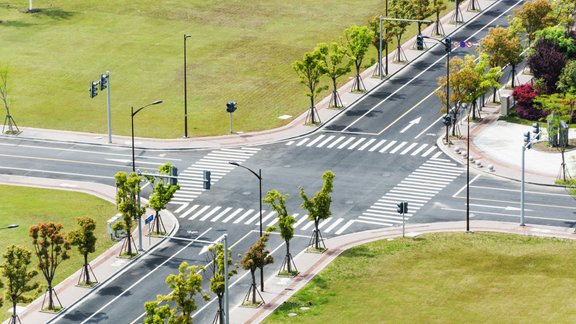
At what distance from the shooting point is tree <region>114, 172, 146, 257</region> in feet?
453

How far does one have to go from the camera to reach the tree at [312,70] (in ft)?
573

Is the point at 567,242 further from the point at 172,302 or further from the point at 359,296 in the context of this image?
the point at 172,302

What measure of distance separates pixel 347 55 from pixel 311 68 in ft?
35.8

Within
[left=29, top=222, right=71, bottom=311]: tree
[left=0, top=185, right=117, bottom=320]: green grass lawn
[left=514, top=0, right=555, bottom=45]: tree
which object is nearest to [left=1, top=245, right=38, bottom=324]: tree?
[left=29, top=222, right=71, bottom=311]: tree

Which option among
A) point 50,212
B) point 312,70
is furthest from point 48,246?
point 312,70

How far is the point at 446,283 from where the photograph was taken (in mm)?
131750

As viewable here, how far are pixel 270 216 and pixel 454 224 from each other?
18.5 metres

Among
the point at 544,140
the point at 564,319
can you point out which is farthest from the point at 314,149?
the point at 564,319

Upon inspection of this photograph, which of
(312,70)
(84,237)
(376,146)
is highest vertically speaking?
(312,70)

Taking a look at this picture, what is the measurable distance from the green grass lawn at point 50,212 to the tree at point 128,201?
13.6ft

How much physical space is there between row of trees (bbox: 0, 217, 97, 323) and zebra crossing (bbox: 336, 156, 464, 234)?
2650 cm

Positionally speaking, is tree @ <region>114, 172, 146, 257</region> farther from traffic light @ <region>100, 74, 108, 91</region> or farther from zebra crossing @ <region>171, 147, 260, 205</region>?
traffic light @ <region>100, 74, 108, 91</region>

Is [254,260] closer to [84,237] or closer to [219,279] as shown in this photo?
[219,279]

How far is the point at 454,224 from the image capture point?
146250 millimetres
